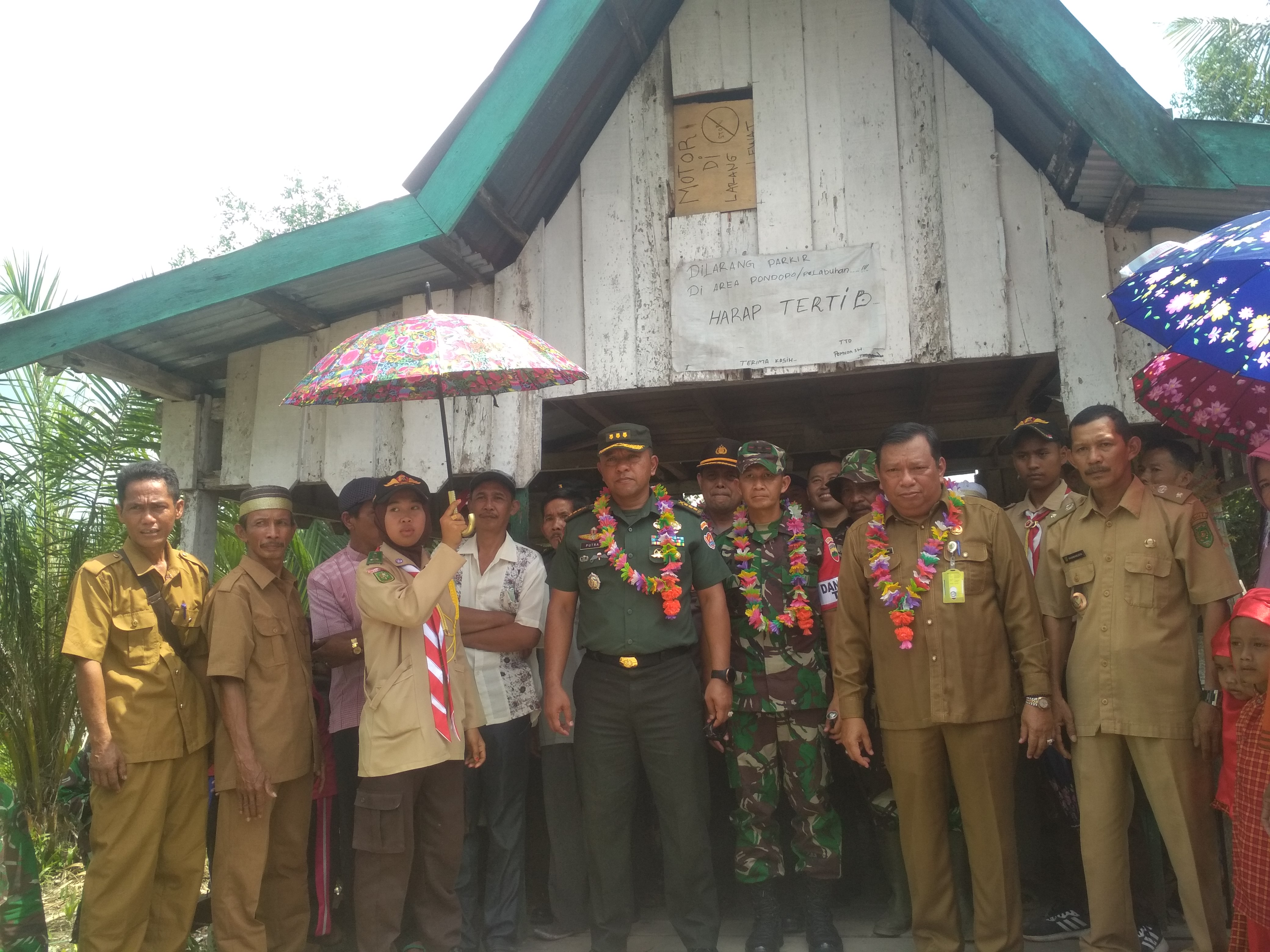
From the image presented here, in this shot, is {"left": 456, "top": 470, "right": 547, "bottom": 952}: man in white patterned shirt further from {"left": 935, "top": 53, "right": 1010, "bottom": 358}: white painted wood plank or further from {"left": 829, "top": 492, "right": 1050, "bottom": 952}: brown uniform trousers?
{"left": 935, "top": 53, "right": 1010, "bottom": 358}: white painted wood plank

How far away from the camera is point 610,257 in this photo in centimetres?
498

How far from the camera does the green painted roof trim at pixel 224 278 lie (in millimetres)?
4395

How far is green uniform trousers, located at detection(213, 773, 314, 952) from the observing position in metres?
3.70

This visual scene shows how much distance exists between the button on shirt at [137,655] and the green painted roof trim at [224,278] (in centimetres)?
116

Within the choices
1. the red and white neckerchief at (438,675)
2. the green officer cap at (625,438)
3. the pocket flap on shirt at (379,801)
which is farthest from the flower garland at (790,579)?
the pocket flap on shirt at (379,801)

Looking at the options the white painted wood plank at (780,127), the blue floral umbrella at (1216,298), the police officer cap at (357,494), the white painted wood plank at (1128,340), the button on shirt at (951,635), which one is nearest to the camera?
the blue floral umbrella at (1216,298)

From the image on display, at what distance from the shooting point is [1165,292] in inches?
125

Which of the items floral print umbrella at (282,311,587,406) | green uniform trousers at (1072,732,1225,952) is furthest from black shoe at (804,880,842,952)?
floral print umbrella at (282,311,587,406)

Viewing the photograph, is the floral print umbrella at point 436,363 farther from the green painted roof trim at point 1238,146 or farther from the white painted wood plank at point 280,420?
the green painted roof trim at point 1238,146

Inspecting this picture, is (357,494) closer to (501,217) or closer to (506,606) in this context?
(506,606)

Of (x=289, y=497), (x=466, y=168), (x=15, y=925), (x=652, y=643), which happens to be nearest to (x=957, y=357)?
(x=652, y=643)

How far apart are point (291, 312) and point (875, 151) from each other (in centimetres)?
301

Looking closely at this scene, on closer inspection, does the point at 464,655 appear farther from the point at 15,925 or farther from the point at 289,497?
the point at 15,925

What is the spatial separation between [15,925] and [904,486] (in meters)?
3.78
